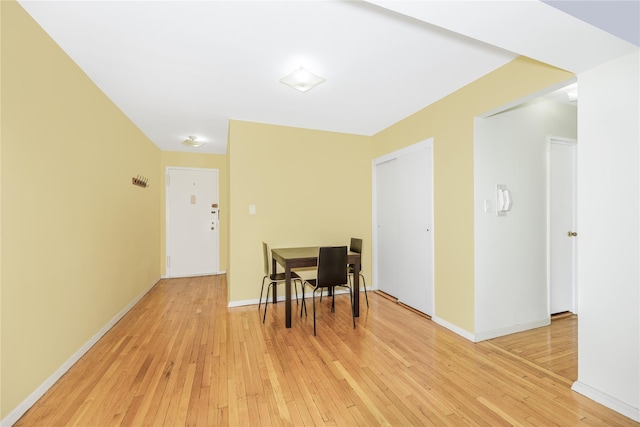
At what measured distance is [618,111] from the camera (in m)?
1.72

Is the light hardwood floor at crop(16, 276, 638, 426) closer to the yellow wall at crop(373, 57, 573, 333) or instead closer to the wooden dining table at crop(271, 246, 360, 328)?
the wooden dining table at crop(271, 246, 360, 328)

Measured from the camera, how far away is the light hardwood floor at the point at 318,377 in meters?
1.65

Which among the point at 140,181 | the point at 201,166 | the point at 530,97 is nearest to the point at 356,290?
the point at 530,97

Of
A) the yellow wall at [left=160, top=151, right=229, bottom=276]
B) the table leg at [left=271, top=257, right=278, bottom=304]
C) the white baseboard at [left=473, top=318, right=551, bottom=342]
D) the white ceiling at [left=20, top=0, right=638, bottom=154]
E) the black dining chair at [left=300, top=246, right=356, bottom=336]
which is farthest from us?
the yellow wall at [left=160, top=151, right=229, bottom=276]

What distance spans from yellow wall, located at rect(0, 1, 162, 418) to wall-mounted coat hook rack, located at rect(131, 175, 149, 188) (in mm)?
560

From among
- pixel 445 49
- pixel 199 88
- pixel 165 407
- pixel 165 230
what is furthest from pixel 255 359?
pixel 165 230

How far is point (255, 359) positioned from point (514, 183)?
9.79 feet

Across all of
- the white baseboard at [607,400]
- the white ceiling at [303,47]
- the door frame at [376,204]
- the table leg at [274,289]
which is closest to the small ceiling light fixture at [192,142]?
the white ceiling at [303,47]

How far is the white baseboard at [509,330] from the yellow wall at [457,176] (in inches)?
4.1

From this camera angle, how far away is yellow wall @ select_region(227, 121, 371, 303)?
3684 mm

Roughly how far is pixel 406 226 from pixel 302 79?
2229mm

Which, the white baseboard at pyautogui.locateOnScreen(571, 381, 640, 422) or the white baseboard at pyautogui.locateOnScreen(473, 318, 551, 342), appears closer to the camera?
the white baseboard at pyautogui.locateOnScreen(571, 381, 640, 422)

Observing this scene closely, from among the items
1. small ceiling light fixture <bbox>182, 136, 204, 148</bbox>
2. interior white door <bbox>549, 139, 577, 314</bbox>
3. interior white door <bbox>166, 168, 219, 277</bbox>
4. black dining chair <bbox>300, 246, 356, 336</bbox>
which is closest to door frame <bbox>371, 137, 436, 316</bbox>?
black dining chair <bbox>300, 246, 356, 336</bbox>

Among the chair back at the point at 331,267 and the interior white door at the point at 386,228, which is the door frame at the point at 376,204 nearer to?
the interior white door at the point at 386,228
